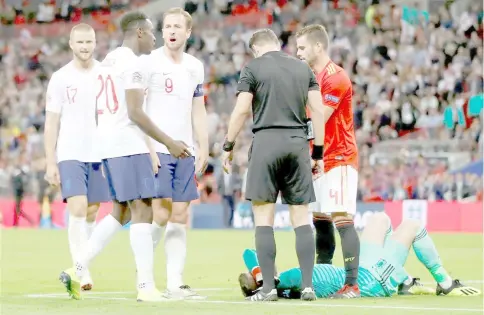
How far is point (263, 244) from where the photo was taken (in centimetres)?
970

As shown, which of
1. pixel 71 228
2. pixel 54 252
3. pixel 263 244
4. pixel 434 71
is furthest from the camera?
pixel 434 71

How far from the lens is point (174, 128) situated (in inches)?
409

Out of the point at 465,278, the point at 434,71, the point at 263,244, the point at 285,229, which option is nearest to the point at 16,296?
the point at 263,244

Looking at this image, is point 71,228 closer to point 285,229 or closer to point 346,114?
point 346,114

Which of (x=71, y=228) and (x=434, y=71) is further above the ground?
(x=434, y=71)

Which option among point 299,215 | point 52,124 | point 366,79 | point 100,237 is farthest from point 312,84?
point 366,79

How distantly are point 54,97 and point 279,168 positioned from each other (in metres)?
3.46

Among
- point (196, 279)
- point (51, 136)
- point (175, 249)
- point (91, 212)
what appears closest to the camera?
Answer: point (175, 249)

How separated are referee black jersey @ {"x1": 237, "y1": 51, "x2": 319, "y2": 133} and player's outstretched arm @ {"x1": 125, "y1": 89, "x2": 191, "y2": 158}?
2.47 ft

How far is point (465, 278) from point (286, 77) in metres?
4.41

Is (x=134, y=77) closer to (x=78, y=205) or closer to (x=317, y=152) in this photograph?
(x=317, y=152)

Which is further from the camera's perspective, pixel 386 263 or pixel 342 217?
pixel 342 217

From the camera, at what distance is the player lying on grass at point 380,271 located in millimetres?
10000

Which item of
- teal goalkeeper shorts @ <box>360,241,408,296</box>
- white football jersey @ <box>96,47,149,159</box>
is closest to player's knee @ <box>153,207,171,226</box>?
white football jersey @ <box>96,47,149,159</box>
